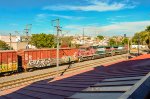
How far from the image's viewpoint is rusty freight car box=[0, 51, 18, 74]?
103 ft

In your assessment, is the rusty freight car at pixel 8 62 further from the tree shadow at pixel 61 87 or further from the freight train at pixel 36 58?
the tree shadow at pixel 61 87

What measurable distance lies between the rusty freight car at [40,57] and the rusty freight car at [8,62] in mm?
2131

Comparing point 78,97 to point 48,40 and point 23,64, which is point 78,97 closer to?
point 23,64

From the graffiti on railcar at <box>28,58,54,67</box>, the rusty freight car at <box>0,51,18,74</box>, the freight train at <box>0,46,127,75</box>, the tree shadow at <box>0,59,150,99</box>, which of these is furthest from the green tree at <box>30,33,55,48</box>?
the tree shadow at <box>0,59,150,99</box>

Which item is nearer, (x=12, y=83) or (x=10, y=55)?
(x=12, y=83)

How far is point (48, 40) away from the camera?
10238 centimetres

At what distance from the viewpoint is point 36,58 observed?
38.6 metres

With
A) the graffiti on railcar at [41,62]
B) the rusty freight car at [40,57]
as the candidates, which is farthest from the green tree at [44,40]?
the graffiti on railcar at [41,62]

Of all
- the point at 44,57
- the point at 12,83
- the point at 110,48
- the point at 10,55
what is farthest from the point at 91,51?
the point at 12,83

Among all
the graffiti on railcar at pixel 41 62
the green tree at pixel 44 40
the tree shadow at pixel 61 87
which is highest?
the green tree at pixel 44 40

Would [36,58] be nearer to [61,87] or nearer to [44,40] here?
[61,87]

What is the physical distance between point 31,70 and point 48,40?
212ft

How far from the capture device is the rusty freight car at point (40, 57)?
36.4 metres

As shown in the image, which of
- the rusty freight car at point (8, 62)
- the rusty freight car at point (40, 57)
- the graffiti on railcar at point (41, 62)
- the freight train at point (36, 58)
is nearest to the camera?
the rusty freight car at point (8, 62)
